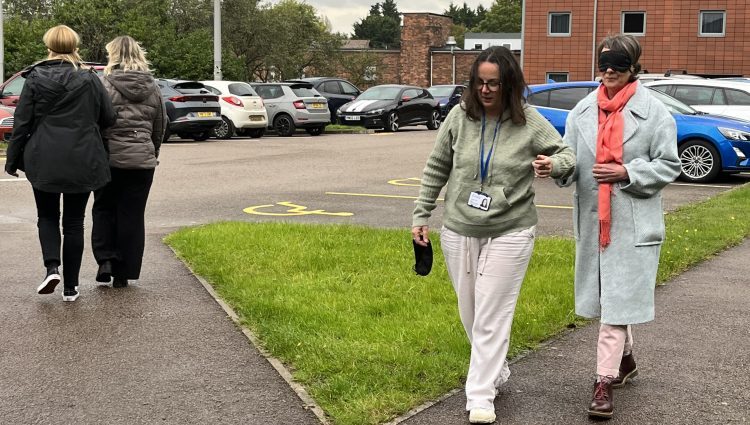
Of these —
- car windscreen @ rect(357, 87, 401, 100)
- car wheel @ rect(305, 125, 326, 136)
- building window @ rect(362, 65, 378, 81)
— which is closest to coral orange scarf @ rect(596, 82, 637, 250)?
car wheel @ rect(305, 125, 326, 136)

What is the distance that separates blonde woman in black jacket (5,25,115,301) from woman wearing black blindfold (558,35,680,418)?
11.7 ft

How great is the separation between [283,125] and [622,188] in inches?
939

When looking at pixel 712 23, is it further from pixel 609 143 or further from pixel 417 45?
pixel 609 143

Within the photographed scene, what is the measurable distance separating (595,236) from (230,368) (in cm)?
204

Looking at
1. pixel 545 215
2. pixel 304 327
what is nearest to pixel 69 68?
pixel 304 327

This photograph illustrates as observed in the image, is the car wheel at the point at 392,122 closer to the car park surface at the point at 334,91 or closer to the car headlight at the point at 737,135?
the car park surface at the point at 334,91

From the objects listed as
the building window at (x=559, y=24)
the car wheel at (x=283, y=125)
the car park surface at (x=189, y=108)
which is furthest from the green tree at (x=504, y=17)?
the car park surface at (x=189, y=108)

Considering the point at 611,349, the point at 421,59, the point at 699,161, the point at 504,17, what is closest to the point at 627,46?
the point at 611,349

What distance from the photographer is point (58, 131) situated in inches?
266

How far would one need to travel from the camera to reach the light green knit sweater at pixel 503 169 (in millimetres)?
4414

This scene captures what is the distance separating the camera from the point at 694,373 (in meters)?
5.25

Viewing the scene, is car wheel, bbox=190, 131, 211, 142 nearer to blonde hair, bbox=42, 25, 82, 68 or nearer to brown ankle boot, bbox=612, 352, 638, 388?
blonde hair, bbox=42, 25, 82, 68

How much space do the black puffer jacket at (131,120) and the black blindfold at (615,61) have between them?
12.8 ft

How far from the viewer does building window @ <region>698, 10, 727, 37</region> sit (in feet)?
153
